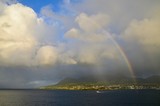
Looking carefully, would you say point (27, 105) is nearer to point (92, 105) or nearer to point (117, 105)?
point (92, 105)

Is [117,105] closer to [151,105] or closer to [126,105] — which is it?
[126,105]

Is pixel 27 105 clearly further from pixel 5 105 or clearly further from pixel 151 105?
pixel 151 105

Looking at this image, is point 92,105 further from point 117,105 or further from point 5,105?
point 5,105

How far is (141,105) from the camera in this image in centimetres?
17538

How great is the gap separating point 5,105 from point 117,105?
79.6 metres

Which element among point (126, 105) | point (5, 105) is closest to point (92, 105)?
point (126, 105)

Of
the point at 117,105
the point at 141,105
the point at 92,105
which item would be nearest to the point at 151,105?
the point at 141,105

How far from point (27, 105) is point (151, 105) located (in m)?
86.5

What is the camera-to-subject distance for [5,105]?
18388cm

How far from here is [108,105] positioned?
179 meters

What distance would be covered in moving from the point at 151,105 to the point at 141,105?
21.7ft

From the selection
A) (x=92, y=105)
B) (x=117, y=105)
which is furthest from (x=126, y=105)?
(x=92, y=105)

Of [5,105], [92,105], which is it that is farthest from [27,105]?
[92,105]

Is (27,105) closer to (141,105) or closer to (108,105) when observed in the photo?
(108,105)
